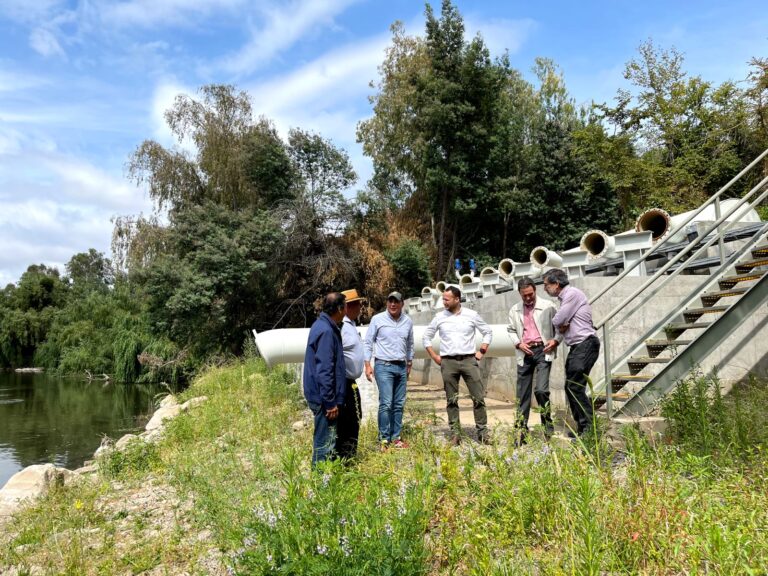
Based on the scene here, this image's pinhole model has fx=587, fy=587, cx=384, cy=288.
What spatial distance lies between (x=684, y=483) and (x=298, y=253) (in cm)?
1942

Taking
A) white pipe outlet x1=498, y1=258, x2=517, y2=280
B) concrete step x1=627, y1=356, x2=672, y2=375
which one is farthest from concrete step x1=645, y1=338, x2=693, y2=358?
white pipe outlet x1=498, y1=258, x2=517, y2=280

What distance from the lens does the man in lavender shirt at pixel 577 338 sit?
4992mm

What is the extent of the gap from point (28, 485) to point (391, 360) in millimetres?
4198

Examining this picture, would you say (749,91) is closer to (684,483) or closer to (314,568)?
(684,483)

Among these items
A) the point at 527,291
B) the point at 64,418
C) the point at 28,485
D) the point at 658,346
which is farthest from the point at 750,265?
the point at 64,418

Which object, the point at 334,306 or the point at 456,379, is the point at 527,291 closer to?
the point at 456,379

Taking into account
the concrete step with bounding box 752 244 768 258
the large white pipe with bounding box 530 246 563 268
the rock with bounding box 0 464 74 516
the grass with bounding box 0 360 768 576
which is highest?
the large white pipe with bounding box 530 246 563 268

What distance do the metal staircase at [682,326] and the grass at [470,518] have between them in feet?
1.78

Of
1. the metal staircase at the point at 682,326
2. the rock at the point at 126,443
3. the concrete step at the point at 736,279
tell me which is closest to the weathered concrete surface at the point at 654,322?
the metal staircase at the point at 682,326

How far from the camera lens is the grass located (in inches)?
105

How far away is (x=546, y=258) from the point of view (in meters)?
9.70

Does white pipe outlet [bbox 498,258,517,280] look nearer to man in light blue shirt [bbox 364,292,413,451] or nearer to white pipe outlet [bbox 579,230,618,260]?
white pipe outlet [bbox 579,230,618,260]

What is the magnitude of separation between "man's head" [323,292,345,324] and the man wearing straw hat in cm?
18

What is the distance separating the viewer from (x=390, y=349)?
5426mm
